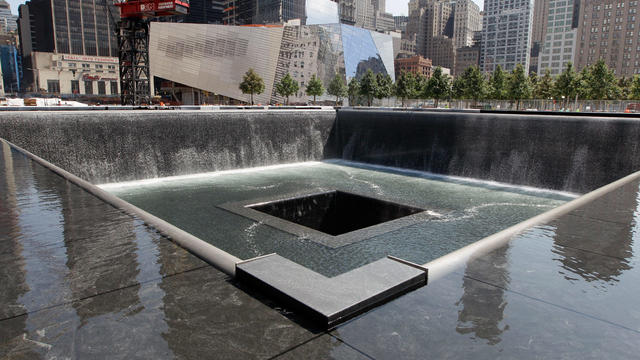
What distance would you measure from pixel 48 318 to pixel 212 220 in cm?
793

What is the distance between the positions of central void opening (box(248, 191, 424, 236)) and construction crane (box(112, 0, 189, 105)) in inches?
1100

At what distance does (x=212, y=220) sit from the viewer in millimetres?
10258

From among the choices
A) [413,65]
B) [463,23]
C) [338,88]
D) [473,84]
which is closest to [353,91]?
[338,88]

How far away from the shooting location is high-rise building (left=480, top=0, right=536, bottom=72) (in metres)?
156

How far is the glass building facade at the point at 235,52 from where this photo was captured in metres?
59.9

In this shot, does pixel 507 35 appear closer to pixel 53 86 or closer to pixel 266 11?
pixel 266 11

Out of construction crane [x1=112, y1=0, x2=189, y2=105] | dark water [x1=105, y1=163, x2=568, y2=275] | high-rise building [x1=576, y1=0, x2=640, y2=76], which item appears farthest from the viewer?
high-rise building [x1=576, y1=0, x2=640, y2=76]

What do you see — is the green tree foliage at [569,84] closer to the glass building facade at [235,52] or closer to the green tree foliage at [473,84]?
the green tree foliage at [473,84]

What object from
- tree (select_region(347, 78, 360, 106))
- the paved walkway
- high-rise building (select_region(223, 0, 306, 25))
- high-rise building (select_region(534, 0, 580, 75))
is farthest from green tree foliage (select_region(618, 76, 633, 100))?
high-rise building (select_region(534, 0, 580, 75))

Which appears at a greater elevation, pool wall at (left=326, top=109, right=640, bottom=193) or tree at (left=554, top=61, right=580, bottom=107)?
tree at (left=554, top=61, right=580, bottom=107)

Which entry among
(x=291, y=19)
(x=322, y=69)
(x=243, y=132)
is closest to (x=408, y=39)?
(x=291, y=19)

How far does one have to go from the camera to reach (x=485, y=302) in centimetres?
277

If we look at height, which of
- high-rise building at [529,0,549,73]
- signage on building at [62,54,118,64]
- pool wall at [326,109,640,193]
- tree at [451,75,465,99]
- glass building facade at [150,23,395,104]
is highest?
high-rise building at [529,0,549,73]

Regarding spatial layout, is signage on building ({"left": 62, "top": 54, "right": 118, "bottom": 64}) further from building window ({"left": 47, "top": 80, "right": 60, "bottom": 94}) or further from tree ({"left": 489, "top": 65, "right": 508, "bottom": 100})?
tree ({"left": 489, "top": 65, "right": 508, "bottom": 100})
